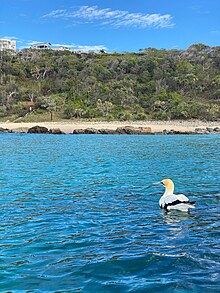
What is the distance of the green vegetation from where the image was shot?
238 ft

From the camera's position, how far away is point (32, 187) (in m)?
13.6

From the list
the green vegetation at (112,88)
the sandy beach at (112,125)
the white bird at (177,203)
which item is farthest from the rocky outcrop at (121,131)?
the white bird at (177,203)

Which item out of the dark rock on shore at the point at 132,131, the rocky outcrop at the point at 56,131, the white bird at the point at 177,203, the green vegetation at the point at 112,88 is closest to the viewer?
the white bird at the point at 177,203

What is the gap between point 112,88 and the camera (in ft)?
292

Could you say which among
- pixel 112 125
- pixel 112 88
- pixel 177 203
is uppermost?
pixel 112 88

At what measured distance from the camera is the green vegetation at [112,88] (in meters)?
72.7

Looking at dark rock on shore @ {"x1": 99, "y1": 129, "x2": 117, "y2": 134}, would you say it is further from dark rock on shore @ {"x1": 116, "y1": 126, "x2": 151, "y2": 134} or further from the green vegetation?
the green vegetation

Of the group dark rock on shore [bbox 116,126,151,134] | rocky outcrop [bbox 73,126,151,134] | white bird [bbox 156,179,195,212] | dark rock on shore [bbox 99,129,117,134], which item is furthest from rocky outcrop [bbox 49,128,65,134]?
white bird [bbox 156,179,195,212]

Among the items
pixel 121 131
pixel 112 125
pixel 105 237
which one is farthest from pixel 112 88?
pixel 105 237

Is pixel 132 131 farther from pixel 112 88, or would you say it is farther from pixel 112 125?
pixel 112 88

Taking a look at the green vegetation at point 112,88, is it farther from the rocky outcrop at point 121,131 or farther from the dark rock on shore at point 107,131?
the rocky outcrop at point 121,131

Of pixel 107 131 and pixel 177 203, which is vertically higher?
pixel 107 131

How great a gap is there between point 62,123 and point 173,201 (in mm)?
56926

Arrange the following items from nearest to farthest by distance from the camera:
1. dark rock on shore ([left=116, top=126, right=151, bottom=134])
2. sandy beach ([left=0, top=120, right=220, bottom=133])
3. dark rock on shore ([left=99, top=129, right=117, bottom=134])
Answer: dark rock on shore ([left=116, top=126, right=151, bottom=134]), dark rock on shore ([left=99, top=129, right=117, bottom=134]), sandy beach ([left=0, top=120, right=220, bottom=133])
